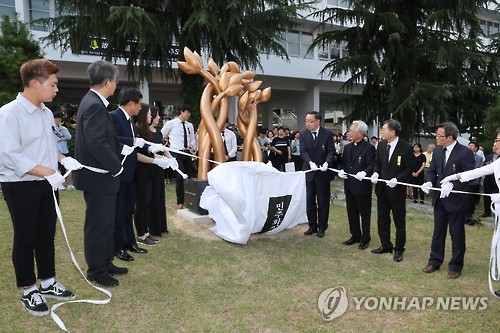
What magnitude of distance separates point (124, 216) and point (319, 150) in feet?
9.25

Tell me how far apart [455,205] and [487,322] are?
133cm

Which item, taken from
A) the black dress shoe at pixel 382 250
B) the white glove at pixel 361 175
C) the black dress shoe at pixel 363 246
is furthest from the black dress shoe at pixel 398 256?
the white glove at pixel 361 175

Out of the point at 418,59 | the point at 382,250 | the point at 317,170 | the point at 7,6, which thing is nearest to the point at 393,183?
the point at 382,250

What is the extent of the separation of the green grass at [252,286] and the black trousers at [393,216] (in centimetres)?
→ 23

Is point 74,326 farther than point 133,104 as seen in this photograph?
No

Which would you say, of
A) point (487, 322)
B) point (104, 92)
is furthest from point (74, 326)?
point (487, 322)

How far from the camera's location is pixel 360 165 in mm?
5270

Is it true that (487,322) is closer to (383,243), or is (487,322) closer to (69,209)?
(383,243)

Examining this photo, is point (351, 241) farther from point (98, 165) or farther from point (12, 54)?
point (12, 54)

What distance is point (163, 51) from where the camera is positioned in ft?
42.0

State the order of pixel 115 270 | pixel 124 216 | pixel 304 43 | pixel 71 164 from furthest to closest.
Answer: pixel 304 43
pixel 124 216
pixel 115 270
pixel 71 164

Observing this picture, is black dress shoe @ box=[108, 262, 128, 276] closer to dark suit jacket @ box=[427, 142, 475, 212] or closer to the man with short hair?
the man with short hair

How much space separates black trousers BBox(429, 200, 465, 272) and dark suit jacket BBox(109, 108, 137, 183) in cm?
335

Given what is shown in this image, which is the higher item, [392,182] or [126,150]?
[126,150]
